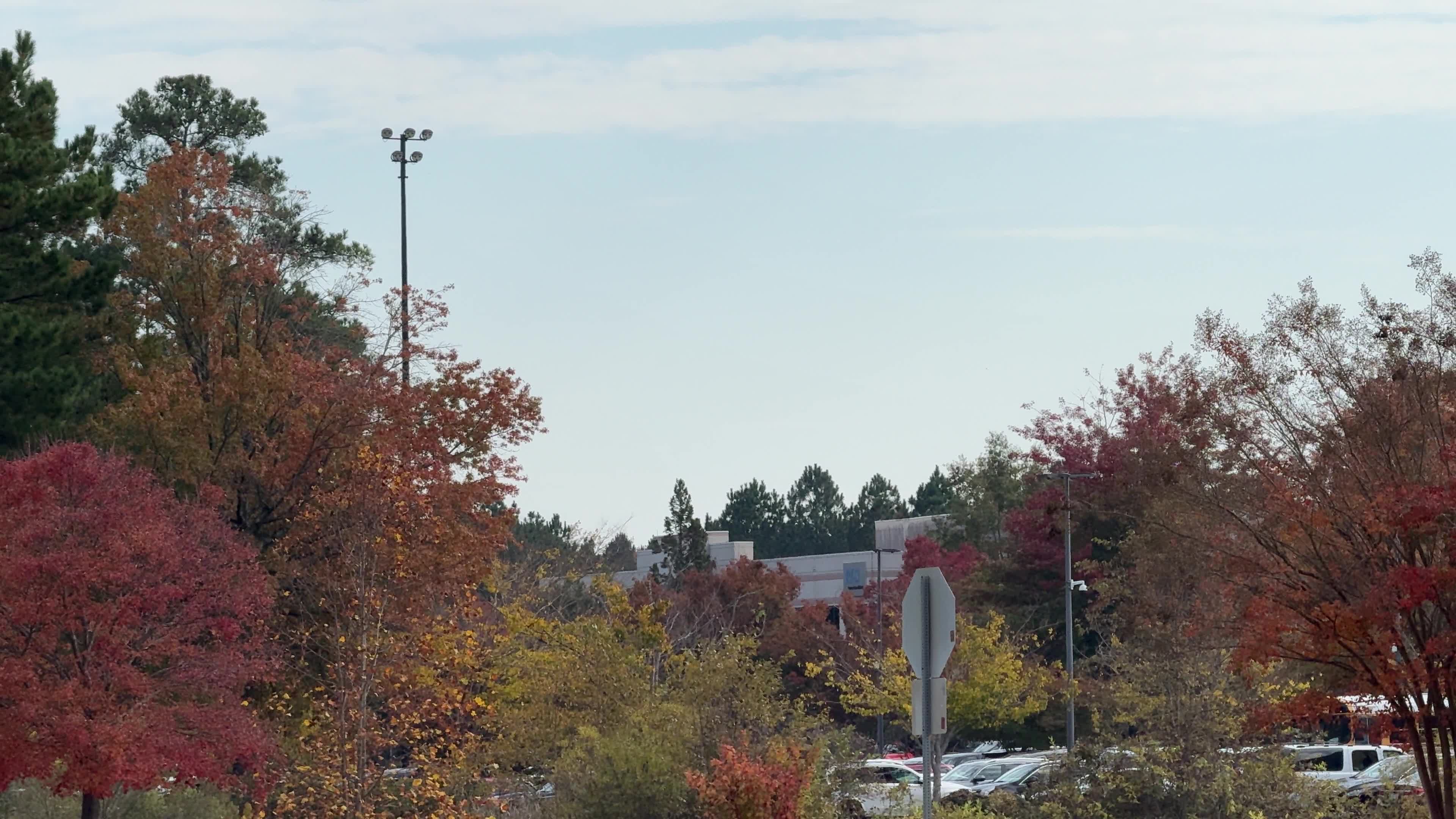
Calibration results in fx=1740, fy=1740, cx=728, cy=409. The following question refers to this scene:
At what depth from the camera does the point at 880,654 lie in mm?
53406

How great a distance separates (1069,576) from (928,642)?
34.9 metres

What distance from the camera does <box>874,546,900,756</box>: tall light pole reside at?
141ft

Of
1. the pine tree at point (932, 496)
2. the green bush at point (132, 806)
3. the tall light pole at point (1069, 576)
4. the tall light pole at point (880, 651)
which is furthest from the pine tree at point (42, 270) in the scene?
the pine tree at point (932, 496)

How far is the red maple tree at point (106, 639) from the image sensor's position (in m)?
19.5

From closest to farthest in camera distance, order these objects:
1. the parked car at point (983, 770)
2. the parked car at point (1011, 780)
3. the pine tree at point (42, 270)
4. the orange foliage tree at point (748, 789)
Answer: the orange foliage tree at point (748, 789)
the pine tree at point (42, 270)
the parked car at point (1011, 780)
the parked car at point (983, 770)

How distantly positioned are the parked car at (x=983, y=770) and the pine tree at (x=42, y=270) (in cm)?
2170

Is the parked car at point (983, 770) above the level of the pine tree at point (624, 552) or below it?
below

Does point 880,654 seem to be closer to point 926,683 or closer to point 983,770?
point 983,770

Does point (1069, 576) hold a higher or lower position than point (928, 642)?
higher

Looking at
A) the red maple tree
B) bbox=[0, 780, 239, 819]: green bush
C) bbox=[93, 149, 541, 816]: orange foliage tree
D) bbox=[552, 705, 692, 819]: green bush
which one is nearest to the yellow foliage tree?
bbox=[93, 149, 541, 816]: orange foliage tree

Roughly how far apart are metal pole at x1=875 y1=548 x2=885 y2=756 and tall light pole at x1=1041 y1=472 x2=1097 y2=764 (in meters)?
4.46

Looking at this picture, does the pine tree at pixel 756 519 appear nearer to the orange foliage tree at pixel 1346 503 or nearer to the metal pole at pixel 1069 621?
the metal pole at pixel 1069 621

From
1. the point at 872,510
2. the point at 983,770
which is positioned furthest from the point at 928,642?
the point at 872,510

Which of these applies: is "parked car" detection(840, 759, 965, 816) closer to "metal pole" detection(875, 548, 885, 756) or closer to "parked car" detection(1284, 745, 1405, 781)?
"parked car" detection(1284, 745, 1405, 781)
